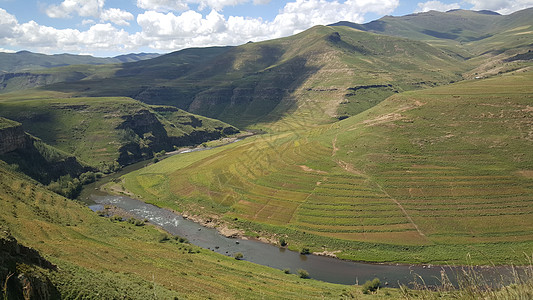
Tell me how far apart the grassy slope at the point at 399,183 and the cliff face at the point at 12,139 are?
59007mm

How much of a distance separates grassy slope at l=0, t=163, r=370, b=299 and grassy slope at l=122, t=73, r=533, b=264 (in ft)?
83.7

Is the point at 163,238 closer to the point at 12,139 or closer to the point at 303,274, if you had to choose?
the point at 303,274

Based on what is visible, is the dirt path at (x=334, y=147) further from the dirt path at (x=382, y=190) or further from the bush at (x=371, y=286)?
the bush at (x=371, y=286)

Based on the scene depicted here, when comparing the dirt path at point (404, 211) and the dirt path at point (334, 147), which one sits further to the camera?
the dirt path at point (334, 147)

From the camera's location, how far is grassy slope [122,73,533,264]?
8694 cm

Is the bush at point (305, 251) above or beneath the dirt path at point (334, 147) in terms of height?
beneath

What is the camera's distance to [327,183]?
116438mm

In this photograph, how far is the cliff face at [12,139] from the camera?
148 meters

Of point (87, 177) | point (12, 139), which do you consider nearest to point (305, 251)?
point (87, 177)

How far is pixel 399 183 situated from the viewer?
108m

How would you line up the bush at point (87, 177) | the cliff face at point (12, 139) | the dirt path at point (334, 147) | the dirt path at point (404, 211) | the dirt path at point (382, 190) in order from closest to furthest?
the dirt path at point (404, 211) → the dirt path at point (382, 190) → the dirt path at point (334, 147) → the cliff face at point (12, 139) → the bush at point (87, 177)

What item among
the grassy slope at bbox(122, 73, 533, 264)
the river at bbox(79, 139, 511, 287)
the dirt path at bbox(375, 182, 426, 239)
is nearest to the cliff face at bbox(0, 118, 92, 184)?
the grassy slope at bbox(122, 73, 533, 264)

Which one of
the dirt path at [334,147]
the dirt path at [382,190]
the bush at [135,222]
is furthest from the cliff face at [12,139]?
the dirt path at [382,190]

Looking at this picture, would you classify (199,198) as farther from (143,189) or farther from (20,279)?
(20,279)
